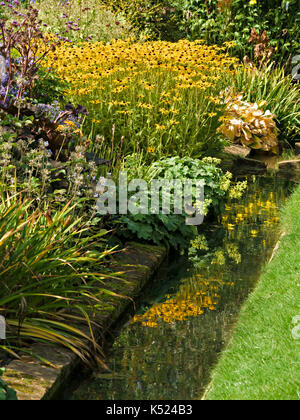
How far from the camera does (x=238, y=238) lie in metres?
5.80

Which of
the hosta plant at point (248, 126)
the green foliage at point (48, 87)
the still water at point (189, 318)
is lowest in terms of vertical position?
the hosta plant at point (248, 126)

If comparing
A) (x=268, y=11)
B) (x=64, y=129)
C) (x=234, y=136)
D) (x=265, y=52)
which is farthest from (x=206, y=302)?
(x=268, y=11)

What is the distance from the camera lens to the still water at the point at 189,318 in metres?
3.33

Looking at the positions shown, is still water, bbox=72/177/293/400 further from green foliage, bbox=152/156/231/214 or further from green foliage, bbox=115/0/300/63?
green foliage, bbox=115/0/300/63

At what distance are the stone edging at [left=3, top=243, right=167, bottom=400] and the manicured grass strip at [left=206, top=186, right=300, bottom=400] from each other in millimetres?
759

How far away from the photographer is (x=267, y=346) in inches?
136

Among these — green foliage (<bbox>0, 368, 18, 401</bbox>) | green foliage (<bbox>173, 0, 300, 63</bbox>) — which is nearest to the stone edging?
green foliage (<bbox>0, 368, 18, 401</bbox>)

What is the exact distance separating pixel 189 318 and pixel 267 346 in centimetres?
77

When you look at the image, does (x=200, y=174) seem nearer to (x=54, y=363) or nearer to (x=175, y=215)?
(x=175, y=215)

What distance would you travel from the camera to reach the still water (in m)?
3.33

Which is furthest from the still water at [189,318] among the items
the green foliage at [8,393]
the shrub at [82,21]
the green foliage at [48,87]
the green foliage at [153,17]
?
the green foliage at [153,17]

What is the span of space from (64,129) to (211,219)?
2.16m

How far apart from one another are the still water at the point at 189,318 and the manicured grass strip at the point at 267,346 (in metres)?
0.13

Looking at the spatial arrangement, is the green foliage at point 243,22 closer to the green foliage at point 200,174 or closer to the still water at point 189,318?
the green foliage at point 200,174
